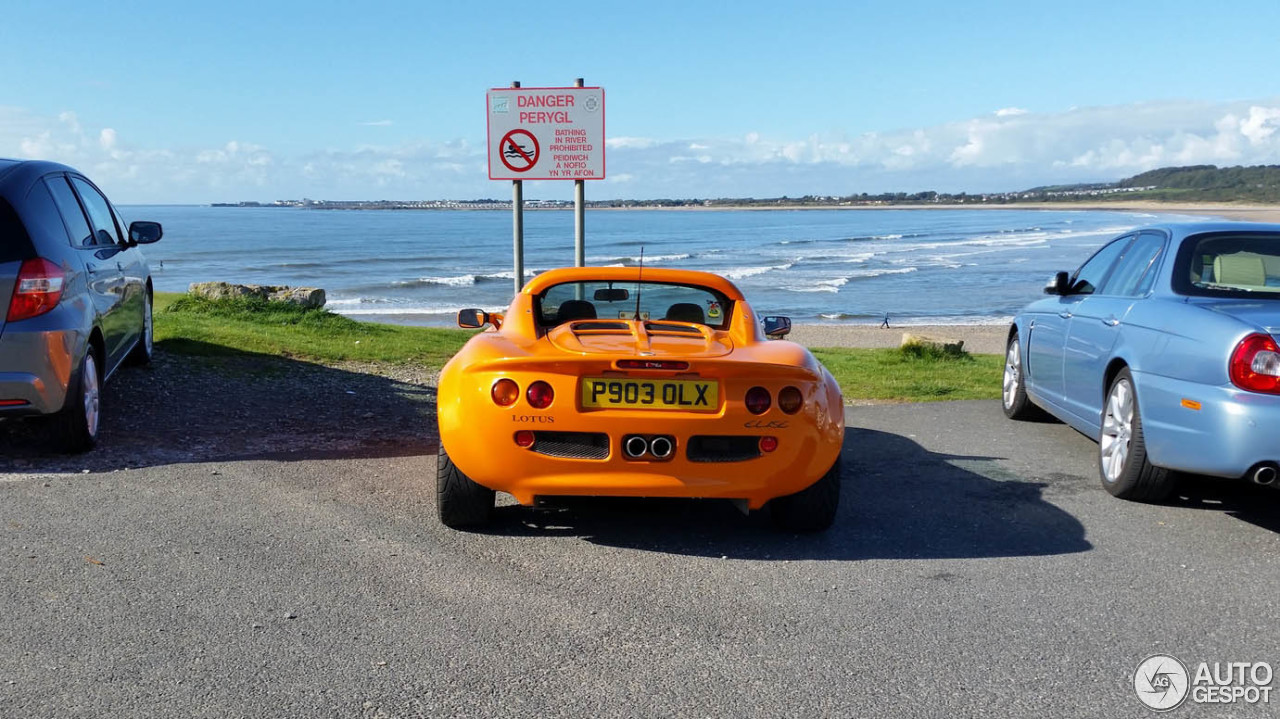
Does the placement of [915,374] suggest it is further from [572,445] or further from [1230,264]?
[572,445]

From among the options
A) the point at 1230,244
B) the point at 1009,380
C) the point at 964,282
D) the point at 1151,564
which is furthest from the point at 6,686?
the point at 964,282

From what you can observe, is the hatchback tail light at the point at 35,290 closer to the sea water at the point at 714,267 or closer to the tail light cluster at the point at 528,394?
the tail light cluster at the point at 528,394

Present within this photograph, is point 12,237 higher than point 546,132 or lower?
lower

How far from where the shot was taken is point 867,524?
17.1ft

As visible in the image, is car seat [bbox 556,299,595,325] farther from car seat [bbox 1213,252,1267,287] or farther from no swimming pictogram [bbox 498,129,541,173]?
no swimming pictogram [bbox 498,129,541,173]

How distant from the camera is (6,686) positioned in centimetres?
316

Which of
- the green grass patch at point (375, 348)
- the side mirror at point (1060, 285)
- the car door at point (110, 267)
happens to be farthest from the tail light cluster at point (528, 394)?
the green grass patch at point (375, 348)

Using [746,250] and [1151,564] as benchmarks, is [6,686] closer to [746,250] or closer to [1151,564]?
[1151,564]

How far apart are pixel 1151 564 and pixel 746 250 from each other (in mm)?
65073

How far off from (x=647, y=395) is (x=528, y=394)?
501 millimetres

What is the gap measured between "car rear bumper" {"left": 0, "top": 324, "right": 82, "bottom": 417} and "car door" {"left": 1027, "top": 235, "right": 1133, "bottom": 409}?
5.94 metres

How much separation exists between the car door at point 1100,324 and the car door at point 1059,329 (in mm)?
83

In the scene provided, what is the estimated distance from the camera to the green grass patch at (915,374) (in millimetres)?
10375

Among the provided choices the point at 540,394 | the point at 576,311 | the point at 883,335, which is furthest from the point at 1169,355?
the point at 883,335
